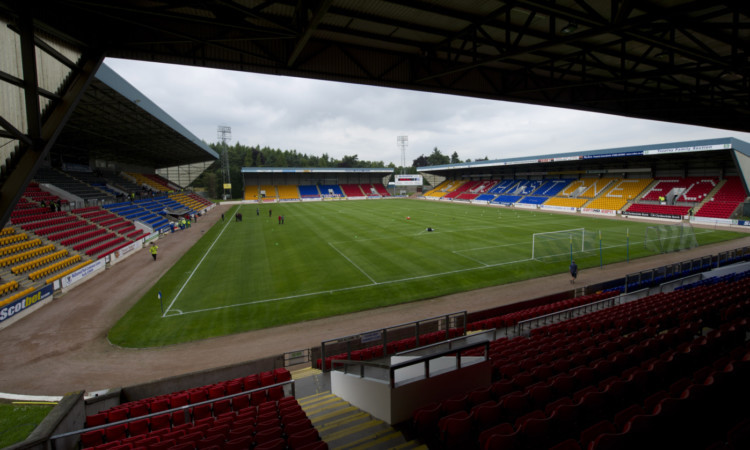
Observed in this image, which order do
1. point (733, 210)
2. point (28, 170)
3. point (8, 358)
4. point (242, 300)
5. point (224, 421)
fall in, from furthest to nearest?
point (733, 210) → point (242, 300) → point (8, 358) → point (224, 421) → point (28, 170)

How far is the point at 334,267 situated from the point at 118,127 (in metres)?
24.0

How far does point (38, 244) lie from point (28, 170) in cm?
2361

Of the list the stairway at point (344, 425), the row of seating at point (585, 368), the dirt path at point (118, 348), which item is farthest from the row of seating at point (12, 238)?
the row of seating at point (585, 368)

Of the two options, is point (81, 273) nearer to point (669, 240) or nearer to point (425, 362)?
point (425, 362)

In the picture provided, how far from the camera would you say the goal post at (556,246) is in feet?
77.9

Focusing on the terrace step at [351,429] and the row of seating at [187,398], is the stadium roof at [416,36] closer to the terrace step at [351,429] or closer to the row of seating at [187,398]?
the terrace step at [351,429]

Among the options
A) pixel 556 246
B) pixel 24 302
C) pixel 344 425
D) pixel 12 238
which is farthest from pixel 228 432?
pixel 556 246

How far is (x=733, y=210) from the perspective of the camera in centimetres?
3672

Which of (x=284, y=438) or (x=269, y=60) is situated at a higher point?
(x=269, y=60)

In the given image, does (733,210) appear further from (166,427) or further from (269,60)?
(166,427)

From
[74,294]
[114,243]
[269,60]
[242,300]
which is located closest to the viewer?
[269,60]

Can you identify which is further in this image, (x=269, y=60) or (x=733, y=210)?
(x=733, y=210)

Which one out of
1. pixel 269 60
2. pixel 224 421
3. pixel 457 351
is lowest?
pixel 224 421

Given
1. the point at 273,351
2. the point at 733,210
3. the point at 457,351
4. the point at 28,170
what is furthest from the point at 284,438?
the point at 733,210
